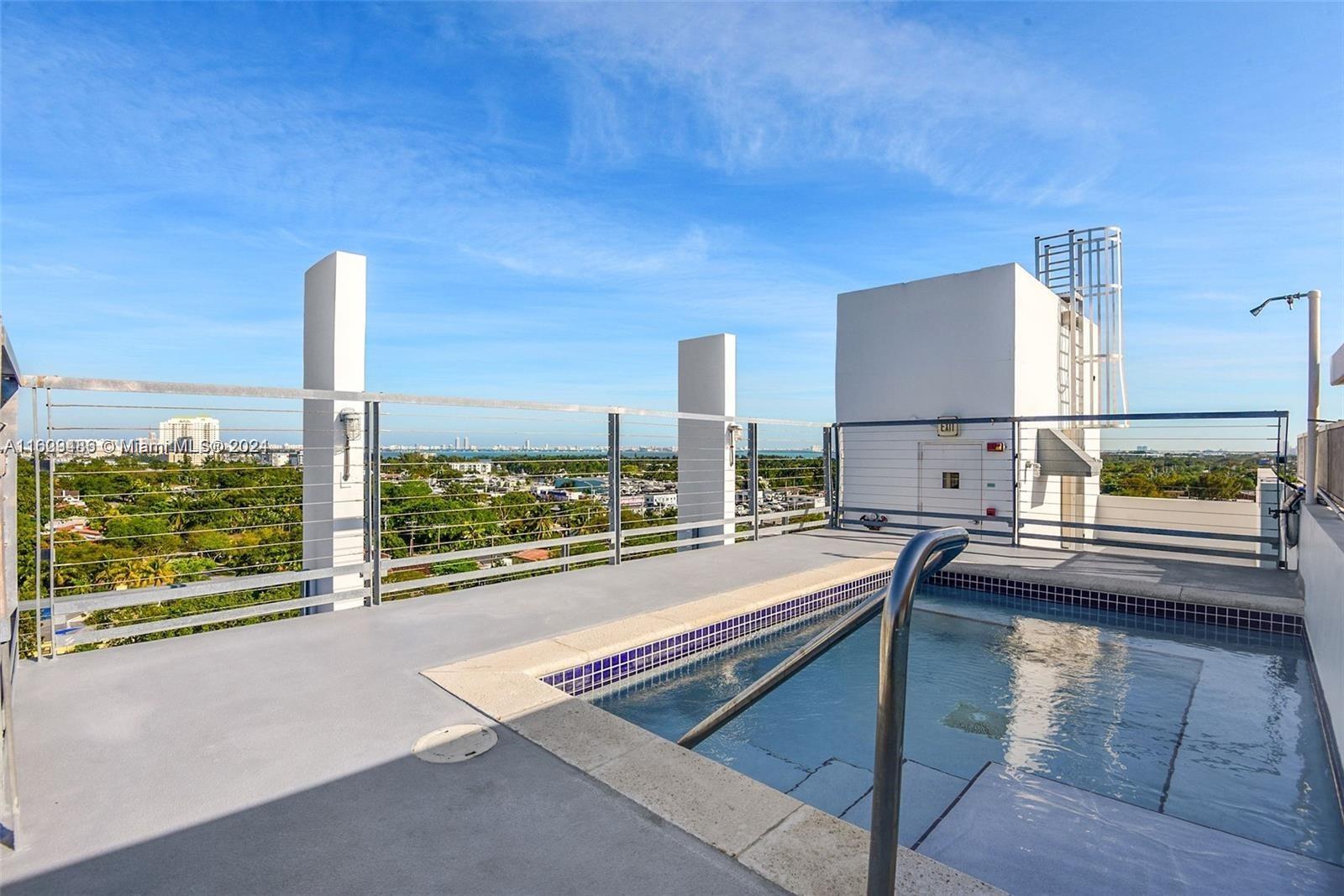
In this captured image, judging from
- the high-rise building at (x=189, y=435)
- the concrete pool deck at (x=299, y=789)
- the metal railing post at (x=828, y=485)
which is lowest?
the concrete pool deck at (x=299, y=789)

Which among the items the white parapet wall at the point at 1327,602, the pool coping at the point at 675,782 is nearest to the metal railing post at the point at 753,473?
the pool coping at the point at 675,782

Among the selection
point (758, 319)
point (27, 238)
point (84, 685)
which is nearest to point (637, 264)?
point (758, 319)

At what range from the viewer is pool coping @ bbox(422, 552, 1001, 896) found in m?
1.42

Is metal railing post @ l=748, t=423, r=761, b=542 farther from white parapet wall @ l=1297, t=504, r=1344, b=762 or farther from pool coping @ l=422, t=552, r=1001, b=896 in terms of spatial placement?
white parapet wall @ l=1297, t=504, r=1344, b=762

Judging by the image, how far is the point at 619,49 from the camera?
279 inches

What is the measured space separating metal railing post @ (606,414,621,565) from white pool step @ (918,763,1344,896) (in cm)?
355

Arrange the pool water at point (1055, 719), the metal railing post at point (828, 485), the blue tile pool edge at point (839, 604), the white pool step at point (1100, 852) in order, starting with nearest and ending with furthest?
the white pool step at point (1100, 852)
the pool water at point (1055, 719)
the blue tile pool edge at point (839, 604)
the metal railing post at point (828, 485)

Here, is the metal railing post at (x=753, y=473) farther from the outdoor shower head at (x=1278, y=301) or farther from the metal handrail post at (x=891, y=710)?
the metal handrail post at (x=891, y=710)

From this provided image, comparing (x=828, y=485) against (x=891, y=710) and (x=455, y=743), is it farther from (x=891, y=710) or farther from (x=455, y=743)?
(x=891, y=710)

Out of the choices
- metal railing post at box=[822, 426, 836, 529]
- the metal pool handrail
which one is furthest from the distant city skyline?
the metal pool handrail

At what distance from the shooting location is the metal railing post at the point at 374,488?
3900mm

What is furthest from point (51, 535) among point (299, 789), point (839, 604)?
point (839, 604)

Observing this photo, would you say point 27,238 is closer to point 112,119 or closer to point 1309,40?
point 112,119

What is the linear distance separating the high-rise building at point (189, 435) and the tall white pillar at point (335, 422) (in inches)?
20.7
